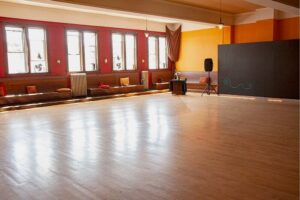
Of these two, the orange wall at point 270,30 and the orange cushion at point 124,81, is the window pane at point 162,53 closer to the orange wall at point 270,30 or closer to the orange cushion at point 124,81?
the orange cushion at point 124,81

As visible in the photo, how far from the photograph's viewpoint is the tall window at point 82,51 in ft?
35.9

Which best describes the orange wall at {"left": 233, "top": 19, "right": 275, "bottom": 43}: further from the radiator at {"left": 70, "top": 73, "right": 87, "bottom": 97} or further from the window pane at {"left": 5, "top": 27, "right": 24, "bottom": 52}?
A: the window pane at {"left": 5, "top": 27, "right": 24, "bottom": 52}

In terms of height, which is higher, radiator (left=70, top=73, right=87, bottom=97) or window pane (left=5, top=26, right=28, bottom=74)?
window pane (left=5, top=26, right=28, bottom=74)

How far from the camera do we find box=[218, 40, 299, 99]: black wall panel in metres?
9.60

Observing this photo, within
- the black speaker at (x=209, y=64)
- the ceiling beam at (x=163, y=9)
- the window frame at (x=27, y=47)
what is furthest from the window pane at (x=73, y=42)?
the black speaker at (x=209, y=64)

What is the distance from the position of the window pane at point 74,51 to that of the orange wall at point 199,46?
4914mm

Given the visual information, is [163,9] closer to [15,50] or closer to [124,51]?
[124,51]

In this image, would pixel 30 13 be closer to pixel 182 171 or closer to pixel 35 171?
pixel 35 171

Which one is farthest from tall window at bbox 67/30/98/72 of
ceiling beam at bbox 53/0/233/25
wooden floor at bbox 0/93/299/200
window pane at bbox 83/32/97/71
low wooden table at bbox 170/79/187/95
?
wooden floor at bbox 0/93/299/200

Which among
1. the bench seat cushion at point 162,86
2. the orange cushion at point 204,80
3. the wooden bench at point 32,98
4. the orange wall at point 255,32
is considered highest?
the orange wall at point 255,32

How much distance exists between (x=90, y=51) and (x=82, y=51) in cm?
40

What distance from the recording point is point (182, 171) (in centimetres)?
356

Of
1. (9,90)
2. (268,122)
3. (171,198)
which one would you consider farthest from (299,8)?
(9,90)

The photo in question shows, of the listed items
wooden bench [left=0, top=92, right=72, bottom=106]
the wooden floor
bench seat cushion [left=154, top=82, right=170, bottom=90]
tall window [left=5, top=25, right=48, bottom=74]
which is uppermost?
tall window [left=5, top=25, right=48, bottom=74]
